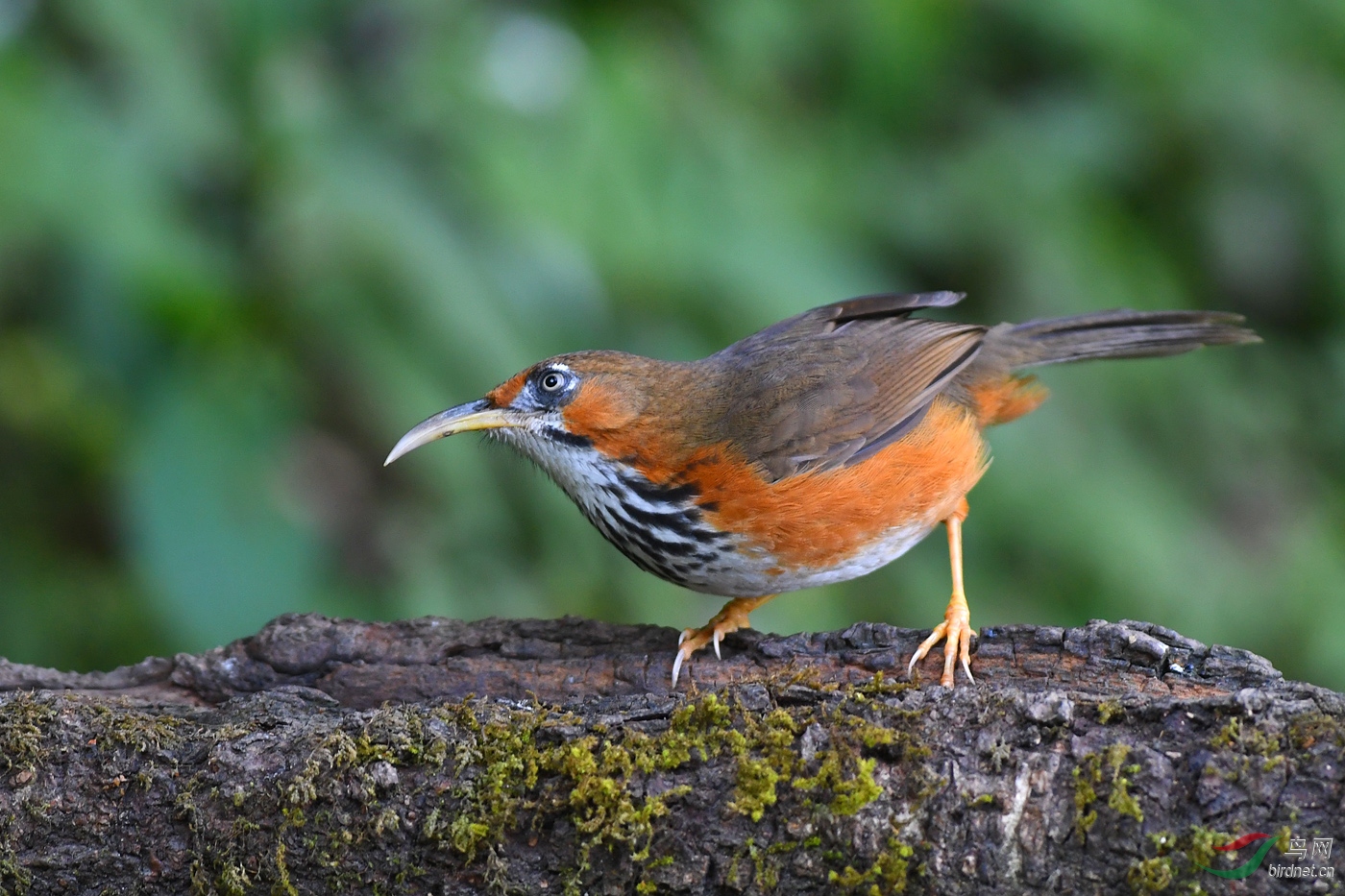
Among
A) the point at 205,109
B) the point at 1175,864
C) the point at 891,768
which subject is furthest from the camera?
the point at 205,109

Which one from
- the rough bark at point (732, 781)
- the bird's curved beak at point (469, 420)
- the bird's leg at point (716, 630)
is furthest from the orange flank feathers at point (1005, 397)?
the rough bark at point (732, 781)

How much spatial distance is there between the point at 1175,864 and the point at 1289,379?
5534mm

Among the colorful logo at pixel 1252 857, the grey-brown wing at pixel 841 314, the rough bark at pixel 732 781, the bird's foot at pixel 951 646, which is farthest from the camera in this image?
the grey-brown wing at pixel 841 314

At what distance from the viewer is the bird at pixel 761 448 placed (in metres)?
3.82

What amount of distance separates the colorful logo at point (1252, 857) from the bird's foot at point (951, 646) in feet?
2.12

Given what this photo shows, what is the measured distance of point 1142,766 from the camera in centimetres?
234

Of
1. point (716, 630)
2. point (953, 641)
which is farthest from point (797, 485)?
point (953, 641)

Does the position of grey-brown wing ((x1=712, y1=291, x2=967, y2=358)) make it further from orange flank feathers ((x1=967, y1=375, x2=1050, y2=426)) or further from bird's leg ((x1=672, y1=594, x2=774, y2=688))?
bird's leg ((x1=672, y1=594, x2=774, y2=688))

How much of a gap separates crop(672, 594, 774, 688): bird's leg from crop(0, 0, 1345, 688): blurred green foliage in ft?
4.05

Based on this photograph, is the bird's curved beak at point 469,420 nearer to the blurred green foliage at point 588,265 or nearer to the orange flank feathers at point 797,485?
the orange flank feathers at point 797,485

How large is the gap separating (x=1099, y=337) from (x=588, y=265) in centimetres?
208

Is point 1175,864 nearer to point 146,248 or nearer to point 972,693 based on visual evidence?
point 972,693

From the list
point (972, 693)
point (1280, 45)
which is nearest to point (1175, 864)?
point (972, 693)

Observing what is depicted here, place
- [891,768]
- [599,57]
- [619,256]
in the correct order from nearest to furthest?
[891,768], [619,256], [599,57]
